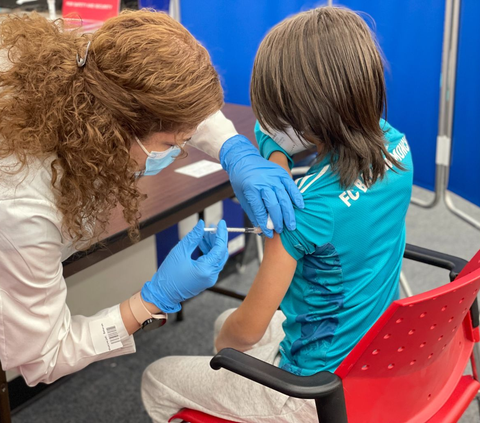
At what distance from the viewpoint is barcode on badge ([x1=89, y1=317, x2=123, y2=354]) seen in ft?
3.44

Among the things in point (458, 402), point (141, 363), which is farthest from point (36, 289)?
point (141, 363)

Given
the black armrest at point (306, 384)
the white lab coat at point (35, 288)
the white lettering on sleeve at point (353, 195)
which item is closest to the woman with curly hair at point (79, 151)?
the white lab coat at point (35, 288)

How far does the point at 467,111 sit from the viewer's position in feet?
7.57

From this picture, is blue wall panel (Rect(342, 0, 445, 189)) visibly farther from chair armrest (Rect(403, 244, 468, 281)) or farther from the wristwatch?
the wristwatch

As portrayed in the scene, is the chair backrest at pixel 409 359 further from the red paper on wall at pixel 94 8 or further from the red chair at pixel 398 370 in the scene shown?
the red paper on wall at pixel 94 8

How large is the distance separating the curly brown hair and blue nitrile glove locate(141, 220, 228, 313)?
0.61 ft

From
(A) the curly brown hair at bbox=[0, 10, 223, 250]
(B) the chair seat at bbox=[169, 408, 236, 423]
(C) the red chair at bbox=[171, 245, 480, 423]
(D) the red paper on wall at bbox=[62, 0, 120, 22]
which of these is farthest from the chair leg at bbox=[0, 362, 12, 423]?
(D) the red paper on wall at bbox=[62, 0, 120, 22]

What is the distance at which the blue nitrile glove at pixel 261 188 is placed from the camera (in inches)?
38.8

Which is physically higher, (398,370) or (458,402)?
(398,370)

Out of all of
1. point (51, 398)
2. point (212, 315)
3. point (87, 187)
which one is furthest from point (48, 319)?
point (212, 315)

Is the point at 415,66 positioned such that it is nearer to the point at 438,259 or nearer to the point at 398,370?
the point at 438,259

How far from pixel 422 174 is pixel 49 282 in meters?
1.98

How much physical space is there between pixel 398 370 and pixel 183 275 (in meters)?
0.41

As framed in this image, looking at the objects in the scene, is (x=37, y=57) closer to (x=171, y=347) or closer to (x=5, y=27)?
(x=5, y=27)
